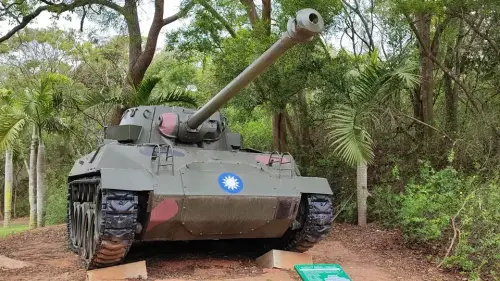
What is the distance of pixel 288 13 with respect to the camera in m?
10.1

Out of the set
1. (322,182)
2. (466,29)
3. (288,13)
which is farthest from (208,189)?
(466,29)

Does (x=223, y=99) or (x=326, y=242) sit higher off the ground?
(x=223, y=99)

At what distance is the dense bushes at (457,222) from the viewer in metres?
7.52

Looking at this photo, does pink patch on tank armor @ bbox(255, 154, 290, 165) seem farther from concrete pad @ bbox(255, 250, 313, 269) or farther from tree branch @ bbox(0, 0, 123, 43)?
tree branch @ bbox(0, 0, 123, 43)

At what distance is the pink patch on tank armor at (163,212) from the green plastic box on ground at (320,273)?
1.88 metres

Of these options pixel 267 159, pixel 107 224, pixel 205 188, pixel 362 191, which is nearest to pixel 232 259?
pixel 267 159

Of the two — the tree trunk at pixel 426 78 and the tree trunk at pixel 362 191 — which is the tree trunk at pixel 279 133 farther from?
the tree trunk at pixel 426 78

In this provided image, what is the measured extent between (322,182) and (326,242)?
2.95 metres

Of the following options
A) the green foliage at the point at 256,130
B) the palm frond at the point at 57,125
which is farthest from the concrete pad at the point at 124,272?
the green foliage at the point at 256,130

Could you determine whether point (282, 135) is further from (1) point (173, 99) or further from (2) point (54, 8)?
(2) point (54, 8)

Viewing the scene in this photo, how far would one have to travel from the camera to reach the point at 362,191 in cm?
1091

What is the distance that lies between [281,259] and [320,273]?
241 cm

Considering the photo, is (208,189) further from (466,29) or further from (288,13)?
(466,29)

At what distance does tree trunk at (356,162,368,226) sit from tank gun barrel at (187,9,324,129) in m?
4.39
